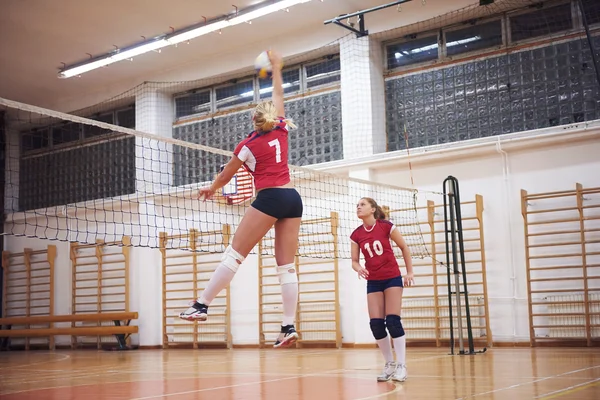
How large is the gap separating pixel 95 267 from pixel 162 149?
3443mm

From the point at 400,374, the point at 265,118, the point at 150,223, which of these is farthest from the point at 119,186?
the point at 265,118

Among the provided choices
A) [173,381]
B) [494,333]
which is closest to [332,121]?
[494,333]

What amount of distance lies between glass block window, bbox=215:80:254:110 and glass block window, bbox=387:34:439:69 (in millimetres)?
3380

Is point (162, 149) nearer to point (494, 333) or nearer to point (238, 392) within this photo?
point (494, 333)

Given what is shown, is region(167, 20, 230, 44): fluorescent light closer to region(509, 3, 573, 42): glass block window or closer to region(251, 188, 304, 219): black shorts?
region(509, 3, 573, 42): glass block window

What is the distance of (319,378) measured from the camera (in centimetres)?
707

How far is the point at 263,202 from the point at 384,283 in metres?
2.67

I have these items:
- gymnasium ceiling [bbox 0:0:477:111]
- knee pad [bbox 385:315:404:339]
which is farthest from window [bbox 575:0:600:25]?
knee pad [bbox 385:315:404:339]

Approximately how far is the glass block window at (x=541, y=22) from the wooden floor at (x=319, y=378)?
211 inches

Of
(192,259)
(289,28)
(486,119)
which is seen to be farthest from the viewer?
(192,259)

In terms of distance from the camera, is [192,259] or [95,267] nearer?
[192,259]

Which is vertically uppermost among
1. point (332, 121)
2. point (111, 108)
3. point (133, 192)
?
point (111, 108)

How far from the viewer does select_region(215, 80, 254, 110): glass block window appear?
50.2 ft

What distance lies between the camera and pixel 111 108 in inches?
675
